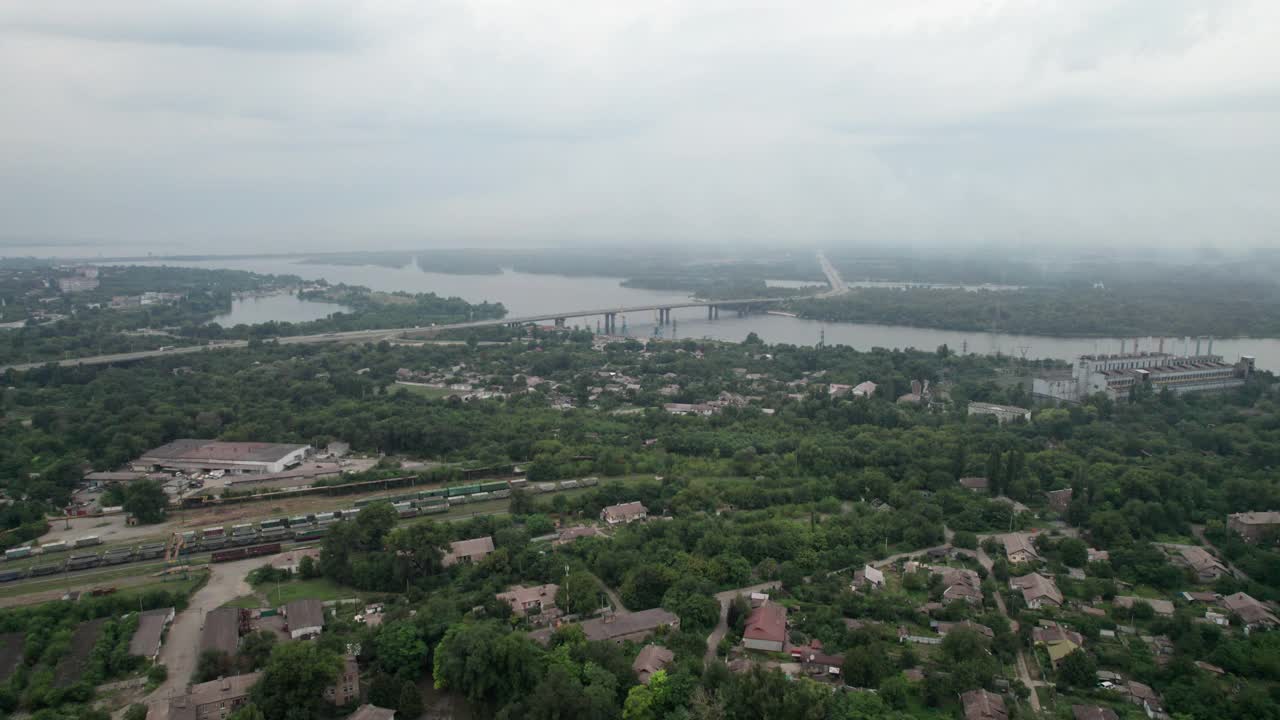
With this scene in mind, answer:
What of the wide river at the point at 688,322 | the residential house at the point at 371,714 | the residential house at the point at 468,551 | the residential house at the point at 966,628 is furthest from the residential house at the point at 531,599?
the wide river at the point at 688,322

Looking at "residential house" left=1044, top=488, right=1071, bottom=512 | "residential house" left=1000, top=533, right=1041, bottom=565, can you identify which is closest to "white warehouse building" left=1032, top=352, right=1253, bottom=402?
"residential house" left=1044, top=488, right=1071, bottom=512

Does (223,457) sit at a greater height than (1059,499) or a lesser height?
lesser

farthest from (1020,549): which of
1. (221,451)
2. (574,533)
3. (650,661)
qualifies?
(221,451)

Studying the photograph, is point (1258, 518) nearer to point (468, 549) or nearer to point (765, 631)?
point (765, 631)

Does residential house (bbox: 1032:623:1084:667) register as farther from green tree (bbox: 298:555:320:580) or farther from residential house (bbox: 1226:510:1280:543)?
green tree (bbox: 298:555:320:580)

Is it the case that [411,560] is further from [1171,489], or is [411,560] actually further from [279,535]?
[1171,489]

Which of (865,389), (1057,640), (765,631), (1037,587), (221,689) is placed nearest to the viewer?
(221,689)

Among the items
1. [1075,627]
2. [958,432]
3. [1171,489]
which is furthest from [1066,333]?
[1075,627]
